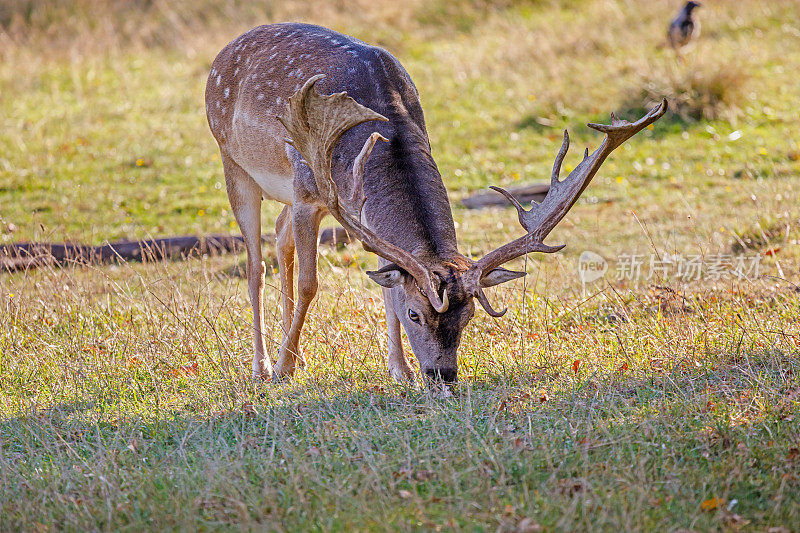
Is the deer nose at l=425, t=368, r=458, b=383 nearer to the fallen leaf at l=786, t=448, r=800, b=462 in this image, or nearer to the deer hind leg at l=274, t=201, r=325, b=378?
the deer hind leg at l=274, t=201, r=325, b=378

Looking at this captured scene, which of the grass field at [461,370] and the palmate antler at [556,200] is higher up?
the palmate antler at [556,200]

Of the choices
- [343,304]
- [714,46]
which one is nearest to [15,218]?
[343,304]

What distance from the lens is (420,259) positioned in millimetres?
4848

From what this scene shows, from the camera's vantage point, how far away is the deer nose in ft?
15.9

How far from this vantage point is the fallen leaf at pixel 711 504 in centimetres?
363

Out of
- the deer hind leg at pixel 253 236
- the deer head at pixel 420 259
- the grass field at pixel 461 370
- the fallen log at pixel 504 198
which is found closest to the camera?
the grass field at pixel 461 370

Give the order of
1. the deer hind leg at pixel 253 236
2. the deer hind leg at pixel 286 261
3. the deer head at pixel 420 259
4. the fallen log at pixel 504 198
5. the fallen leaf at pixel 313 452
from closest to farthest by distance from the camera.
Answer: the fallen leaf at pixel 313 452, the deer head at pixel 420 259, the deer hind leg at pixel 253 236, the deer hind leg at pixel 286 261, the fallen log at pixel 504 198

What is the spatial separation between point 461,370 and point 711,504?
213 cm

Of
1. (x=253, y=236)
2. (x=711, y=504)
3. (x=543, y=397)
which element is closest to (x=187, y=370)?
(x=253, y=236)

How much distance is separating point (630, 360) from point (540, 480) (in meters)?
1.67

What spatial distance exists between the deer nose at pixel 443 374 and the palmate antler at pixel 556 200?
45 centimetres

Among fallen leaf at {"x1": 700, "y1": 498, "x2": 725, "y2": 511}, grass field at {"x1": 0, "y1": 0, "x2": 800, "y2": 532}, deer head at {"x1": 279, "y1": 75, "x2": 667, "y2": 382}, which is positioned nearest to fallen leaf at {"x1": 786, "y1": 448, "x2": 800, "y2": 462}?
grass field at {"x1": 0, "y1": 0, "x2": 800, "y2": 532}

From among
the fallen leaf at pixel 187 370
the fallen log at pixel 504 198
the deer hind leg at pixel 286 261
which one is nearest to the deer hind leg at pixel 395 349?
the deer hind leg at pixel 286 261

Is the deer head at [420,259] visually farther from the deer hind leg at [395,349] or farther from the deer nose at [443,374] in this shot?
the deer hind leg at [395,349]
